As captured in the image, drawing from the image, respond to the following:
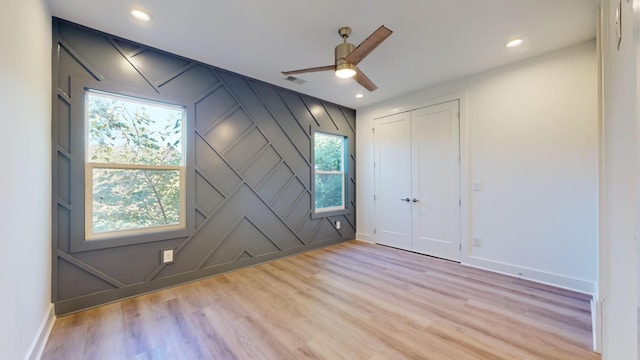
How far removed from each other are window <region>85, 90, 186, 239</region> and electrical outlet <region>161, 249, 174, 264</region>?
26cm

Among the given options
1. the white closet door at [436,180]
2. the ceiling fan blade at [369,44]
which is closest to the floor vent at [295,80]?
the ceiling fan blade at [369,44]

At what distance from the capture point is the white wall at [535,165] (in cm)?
275

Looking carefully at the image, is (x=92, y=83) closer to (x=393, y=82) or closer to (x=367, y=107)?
(x=393, y=82)

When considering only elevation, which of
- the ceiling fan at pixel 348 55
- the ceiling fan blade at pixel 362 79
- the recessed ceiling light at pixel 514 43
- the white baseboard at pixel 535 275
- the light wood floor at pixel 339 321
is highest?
the recessed ceiling light at pixel 514 43

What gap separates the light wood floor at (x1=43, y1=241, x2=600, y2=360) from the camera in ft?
6.01

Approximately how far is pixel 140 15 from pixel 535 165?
4421mm

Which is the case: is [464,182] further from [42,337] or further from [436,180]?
[42,337]

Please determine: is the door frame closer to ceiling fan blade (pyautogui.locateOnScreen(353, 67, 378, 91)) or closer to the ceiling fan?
ceiling fan blade (pyautogui.locateOnScreen(353, 67, 378, 91))

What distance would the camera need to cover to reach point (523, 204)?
315 centimetres

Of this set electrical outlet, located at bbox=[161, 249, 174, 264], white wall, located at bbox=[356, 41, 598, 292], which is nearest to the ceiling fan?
white wall, located at bbox=[356, 41, 598, 292]

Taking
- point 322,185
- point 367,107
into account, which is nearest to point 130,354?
point 322,185

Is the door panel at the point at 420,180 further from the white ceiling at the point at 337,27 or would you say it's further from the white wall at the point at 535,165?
the white ceiling at the point at 337,27

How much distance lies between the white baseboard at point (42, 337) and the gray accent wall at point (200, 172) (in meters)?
0.17

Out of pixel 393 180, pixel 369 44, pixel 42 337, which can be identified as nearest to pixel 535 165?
pixel 393 180
